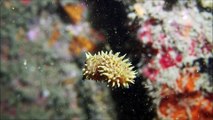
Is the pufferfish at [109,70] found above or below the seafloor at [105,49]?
below

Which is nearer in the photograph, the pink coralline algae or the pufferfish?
the pufferfish

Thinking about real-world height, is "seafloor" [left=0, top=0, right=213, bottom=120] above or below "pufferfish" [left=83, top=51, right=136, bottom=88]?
above

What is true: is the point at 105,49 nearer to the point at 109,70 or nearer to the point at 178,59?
the point at 178,59

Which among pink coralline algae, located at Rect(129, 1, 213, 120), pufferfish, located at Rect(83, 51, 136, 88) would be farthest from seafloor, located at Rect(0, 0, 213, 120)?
pufferfish, located at Rect(83, 51, 136, 88)

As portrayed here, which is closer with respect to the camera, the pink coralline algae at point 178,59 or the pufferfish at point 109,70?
the pufferfish at point 109,70

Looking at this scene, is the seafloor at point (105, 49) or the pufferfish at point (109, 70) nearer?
the pufferfish at point (109, 70)

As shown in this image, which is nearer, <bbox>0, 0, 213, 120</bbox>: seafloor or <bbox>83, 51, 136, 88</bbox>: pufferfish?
<bbox>83, 51, 136, 88</bbox>: pufferfish

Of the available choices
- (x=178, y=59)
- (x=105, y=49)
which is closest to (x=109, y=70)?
(x=178, y=59)

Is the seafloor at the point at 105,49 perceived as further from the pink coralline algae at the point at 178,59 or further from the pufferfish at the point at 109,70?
the pufferfish at the point at 109,70

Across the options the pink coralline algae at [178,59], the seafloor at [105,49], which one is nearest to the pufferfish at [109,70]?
the seafloor at [105,49]

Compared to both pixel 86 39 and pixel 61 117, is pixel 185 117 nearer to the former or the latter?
pixel 86 39

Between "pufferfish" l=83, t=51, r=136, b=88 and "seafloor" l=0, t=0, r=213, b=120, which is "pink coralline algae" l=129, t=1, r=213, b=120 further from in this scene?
"pufferfish" l=83, t=51, r=136, b=88

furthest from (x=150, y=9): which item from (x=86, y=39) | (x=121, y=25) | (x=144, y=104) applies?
(x=86, y=39)
